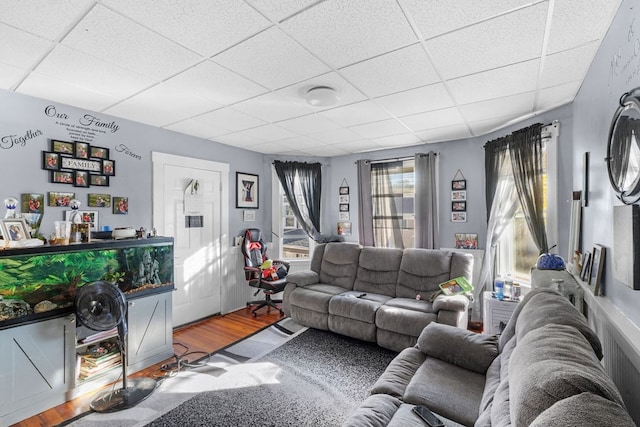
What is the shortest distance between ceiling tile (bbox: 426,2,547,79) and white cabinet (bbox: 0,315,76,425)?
3.37 metres

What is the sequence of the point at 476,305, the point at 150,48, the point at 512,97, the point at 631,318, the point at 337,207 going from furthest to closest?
1. the point at 337,207
2. the point at 476,305
3. the point at 512,97
4. the point at 150,48
5. the point at 631,318

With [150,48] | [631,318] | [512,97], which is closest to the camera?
[631,318]

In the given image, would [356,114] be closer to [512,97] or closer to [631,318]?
[512,97]

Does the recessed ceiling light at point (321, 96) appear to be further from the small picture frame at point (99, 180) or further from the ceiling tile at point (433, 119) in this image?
the small picture frame at point (99, 180)

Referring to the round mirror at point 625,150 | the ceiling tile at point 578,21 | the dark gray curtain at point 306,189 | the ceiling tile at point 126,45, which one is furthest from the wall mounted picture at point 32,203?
the round mirror at point 625,150

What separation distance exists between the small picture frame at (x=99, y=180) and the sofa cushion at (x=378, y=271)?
123 inches

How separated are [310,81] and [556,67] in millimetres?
1731

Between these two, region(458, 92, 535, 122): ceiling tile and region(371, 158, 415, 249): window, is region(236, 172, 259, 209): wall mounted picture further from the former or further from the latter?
region(458, 92, 535, 122): ceiling tile

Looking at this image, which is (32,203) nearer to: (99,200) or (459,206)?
(99,200)

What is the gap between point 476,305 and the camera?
3.88m

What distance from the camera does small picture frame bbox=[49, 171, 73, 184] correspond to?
277 centimetres

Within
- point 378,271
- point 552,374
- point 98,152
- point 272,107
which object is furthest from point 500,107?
point 98,152

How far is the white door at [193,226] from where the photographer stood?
3.68m

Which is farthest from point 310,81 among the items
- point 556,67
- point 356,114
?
point 556,67
